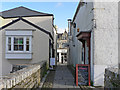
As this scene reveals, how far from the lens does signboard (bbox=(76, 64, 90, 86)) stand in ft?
25.7

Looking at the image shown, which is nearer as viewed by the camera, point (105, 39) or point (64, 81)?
point (105, 39)

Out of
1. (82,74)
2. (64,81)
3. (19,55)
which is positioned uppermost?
→ (19,55)

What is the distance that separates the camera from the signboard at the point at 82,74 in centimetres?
783

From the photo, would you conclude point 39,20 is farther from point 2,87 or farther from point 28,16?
point 2,87

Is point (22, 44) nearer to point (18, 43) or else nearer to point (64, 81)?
point (18, 43)

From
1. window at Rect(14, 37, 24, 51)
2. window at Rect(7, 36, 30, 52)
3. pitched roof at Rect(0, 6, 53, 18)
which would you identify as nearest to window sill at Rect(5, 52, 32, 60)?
window at Rect(7, 36, 30, 52)

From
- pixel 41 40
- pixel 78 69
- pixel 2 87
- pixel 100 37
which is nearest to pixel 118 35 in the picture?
pixel 100 37

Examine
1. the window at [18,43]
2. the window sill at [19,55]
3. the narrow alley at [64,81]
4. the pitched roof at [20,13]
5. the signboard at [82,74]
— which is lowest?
the narrow alley at [64,81]

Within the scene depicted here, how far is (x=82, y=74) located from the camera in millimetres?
7883

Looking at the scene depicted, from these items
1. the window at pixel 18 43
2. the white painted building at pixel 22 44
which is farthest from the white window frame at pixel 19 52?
the window at pixel 18 43

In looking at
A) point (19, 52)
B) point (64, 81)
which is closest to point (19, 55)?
point (19, 52)

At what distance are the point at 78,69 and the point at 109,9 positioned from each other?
11.2ft

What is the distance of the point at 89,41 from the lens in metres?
8.67

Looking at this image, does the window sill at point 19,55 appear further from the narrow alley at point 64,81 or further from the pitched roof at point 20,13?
the pitched roof at point 20,13
